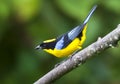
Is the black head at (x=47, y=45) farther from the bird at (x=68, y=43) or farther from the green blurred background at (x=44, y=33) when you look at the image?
the green blurred background at (x=44, y=33)

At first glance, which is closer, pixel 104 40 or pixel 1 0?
pixel 104 40

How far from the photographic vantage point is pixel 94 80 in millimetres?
2959

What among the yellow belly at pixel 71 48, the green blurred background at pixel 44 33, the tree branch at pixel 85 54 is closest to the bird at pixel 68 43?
the yellow belly at pixel 71 48

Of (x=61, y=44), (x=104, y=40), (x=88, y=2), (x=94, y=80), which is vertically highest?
(x=88, y=2)

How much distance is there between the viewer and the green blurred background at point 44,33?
2.58 metres

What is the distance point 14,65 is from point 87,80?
569 mm

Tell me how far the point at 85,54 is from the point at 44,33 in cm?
177

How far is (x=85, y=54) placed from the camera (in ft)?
3.35

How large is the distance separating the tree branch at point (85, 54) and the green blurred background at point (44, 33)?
1485 millimetres

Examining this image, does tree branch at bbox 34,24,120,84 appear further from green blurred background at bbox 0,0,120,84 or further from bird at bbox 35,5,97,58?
green blurred background at bbox 0,0,120,84

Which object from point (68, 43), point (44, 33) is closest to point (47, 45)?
point (68, 43)

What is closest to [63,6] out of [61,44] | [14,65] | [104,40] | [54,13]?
[54,13]

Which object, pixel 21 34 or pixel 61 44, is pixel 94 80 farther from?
pixel 61 44

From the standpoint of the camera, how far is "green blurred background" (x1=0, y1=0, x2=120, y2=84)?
258cm
